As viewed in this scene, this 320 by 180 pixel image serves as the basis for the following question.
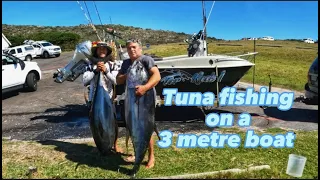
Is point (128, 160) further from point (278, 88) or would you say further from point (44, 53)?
point (44, 53)

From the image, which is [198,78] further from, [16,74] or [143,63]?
[16,74]

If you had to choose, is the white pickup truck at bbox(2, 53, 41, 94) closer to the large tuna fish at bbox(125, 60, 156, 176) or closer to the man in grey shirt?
the man in grey shirt

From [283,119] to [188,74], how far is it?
284 centimetres

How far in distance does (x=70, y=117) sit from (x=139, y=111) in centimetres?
521

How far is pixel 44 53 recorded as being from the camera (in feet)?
106

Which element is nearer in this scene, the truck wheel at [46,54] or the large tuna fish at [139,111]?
the large tuna fish at [139,111]

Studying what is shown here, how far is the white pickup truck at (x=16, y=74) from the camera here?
481 inches

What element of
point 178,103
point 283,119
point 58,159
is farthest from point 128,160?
point 283,119

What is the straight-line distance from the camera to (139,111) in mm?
4629

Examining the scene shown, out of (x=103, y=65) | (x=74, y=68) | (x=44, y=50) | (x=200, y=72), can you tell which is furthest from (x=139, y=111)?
(x=44, y=50)

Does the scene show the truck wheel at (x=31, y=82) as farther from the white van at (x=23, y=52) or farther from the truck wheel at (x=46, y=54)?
the truck wheel at (x=46, y=54)

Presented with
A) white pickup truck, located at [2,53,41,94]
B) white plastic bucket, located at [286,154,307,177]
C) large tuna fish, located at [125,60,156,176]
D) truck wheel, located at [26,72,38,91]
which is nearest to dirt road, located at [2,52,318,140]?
white pickup truck, located at [2,53,41,94]

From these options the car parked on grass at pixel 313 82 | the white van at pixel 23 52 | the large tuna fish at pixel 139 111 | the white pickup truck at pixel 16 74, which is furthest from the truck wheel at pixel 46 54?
the large tuna fish at pixel 139 111

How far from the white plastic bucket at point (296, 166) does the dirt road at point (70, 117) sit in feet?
9.87
